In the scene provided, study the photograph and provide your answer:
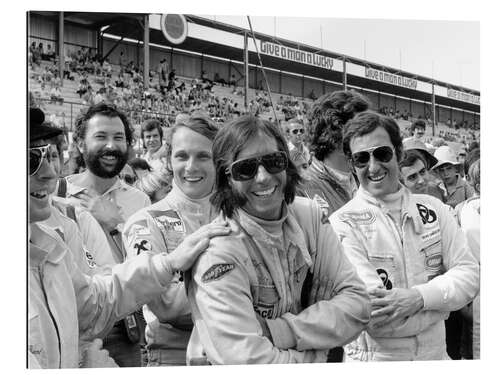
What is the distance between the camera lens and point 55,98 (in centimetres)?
266

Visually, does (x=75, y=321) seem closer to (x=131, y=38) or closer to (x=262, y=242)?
(x=262, y=242)

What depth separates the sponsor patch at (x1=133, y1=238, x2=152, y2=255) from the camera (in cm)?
240

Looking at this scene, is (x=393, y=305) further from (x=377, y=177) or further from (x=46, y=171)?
(x=46, y=171)

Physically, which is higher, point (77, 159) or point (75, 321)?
point (77, 159)

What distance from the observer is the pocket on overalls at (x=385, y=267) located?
9.05 feet

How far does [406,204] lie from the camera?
2764mm

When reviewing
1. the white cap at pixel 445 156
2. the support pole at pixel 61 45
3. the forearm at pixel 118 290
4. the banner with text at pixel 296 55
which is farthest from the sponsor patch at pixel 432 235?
the support pole at pixel 61 45

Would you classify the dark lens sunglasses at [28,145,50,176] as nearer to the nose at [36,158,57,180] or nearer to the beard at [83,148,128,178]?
the nose at [36,158,57,180]

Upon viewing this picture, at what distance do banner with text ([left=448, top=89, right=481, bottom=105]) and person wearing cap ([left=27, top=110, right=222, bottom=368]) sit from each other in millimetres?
1983
